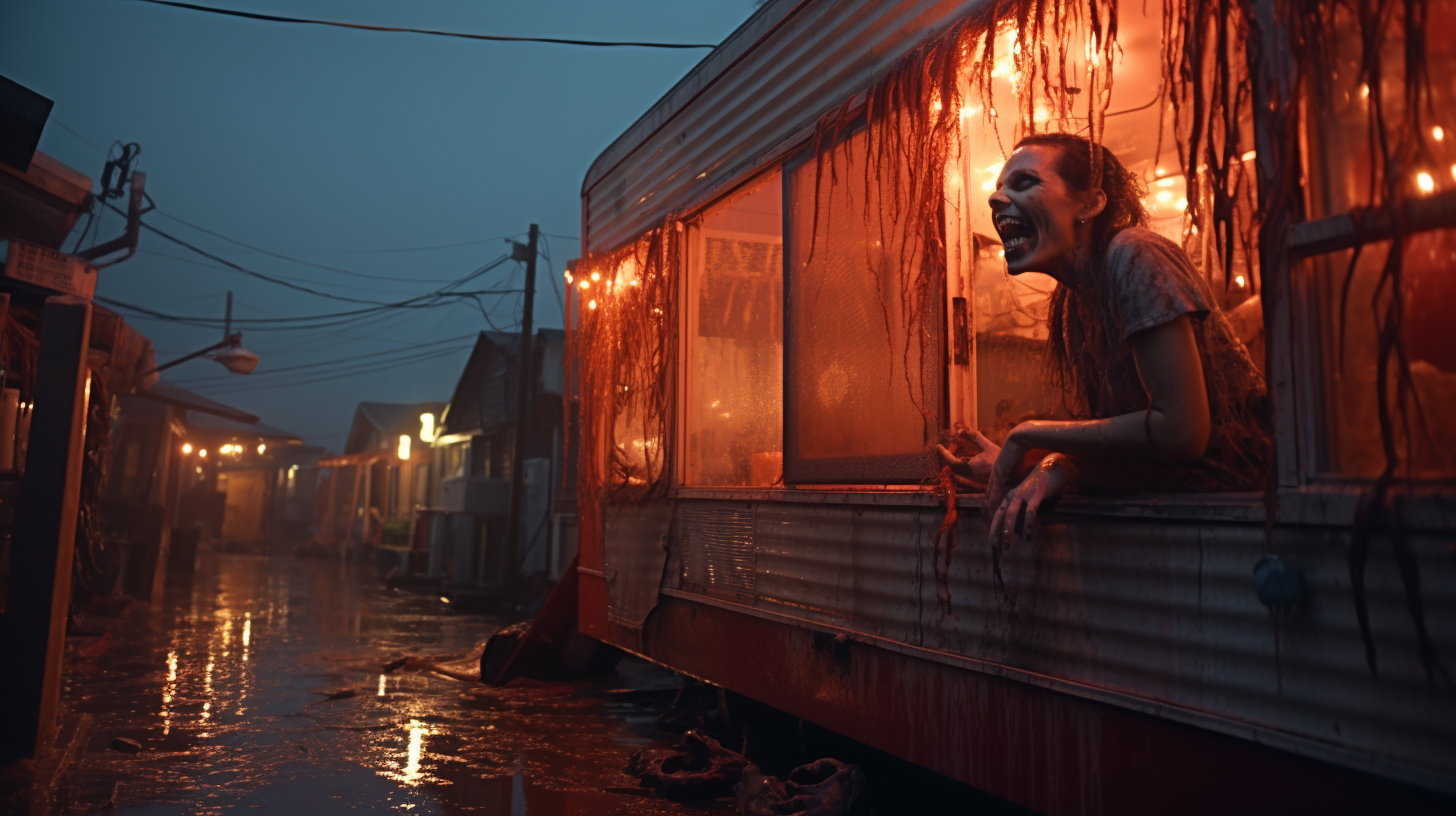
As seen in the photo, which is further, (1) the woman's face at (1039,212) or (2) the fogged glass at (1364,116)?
(1) the woman's face at (1039,212)

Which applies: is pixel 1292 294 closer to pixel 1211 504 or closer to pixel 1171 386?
pixel 1171 386

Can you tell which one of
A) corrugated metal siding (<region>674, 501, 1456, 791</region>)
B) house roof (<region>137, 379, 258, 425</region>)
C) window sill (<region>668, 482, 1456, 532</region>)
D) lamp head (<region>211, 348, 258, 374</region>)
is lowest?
corrugated metal siding (<region>674, 501, 1456, 791</region>)

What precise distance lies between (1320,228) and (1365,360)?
1.12ft

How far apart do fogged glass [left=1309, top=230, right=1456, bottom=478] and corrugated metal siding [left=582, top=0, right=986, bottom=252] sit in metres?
1.92

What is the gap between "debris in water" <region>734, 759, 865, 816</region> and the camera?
13.4 ft

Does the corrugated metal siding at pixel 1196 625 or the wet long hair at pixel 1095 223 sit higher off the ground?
the wet long hair at pixel 1095 223

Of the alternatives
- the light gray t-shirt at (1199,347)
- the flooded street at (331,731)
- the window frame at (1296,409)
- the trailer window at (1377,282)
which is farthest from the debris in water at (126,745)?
the trailer window at (1377,282)

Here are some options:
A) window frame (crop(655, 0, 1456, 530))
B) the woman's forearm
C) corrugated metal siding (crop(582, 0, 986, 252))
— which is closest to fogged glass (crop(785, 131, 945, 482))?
corrugated metal siding (crop(582, 0, 986, 252))

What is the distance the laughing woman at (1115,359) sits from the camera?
268 cm

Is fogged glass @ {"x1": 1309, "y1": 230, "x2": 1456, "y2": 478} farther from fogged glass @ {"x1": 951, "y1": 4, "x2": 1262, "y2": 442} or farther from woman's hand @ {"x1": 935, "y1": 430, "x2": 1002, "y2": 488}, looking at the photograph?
fogged glass @ {"x1": 951, "y1": 4, "x2": 1262, "y2": 442}

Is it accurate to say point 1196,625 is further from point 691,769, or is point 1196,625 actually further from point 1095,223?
point 691,769

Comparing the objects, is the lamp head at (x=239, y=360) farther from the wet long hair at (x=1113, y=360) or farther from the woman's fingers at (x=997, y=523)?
the woman's fingers at (x=997, y=523)

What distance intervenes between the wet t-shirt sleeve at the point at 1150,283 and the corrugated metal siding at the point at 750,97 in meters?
1.29

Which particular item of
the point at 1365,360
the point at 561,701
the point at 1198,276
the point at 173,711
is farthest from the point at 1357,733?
the point at 173,711
